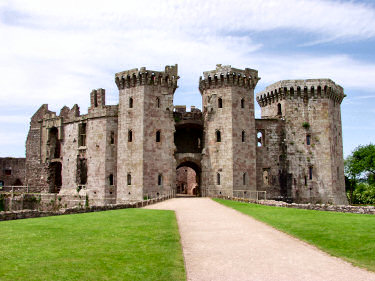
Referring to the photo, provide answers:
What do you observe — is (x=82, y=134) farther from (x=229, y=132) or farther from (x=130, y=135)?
(x=229, y=132)

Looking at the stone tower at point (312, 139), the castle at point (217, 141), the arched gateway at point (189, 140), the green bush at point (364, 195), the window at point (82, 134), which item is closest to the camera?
the castle at point (217, 141)

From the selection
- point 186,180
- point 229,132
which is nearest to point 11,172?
point 186,180

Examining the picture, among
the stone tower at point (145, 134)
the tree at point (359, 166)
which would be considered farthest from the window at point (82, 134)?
the tree at point (359, 166)

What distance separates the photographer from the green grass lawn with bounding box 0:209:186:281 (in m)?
8.41

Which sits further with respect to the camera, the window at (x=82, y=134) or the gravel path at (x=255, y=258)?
the window at (x=82, y=134)

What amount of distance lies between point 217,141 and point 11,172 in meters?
36.6

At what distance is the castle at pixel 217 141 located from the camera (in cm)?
3828

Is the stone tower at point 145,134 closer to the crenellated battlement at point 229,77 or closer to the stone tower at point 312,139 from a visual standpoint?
the crenellated battlement at point 229,77

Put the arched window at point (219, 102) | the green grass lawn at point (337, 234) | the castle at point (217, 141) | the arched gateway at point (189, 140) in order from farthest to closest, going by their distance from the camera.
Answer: the arched gateway at point (189, 140) → the arched window at point (219, 102) → the castle at point (217, 141) → the green grass lawn at point (337, 234)

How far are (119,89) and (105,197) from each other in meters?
11.2

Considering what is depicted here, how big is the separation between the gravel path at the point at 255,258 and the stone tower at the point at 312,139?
2594 cm

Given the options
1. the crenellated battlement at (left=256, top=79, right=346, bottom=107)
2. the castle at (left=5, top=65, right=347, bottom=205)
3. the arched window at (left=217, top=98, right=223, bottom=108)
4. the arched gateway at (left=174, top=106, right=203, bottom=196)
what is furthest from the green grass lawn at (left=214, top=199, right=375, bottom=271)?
the crenellated battlement at (left=256, top=79, right=346, bottom=107)

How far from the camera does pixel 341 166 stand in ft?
139

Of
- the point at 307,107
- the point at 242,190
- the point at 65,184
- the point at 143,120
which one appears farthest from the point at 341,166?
the point at 65,184
